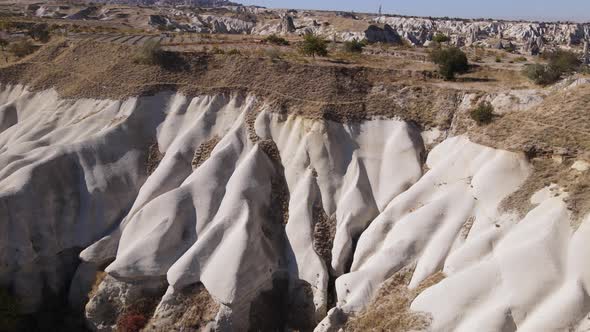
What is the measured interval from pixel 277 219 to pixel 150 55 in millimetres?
14449

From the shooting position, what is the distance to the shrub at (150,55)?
29.1m

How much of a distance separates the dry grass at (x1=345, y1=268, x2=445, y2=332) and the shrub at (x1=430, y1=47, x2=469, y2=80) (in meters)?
13.4

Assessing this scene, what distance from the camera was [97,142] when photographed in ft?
82.2

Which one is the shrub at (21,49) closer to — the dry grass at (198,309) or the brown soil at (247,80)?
the brown soil at (247,80)

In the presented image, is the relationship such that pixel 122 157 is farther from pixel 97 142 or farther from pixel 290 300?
pixel 290 300

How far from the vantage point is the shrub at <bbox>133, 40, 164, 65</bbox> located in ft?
95.5

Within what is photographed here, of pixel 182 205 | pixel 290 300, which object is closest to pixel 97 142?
pixel 182 205

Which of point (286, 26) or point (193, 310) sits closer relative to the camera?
point (193, 310)

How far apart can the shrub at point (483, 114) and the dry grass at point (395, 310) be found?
27.2 feet

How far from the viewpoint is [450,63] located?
2639 centimetres

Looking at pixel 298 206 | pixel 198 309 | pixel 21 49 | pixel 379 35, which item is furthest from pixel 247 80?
pixel 379 35

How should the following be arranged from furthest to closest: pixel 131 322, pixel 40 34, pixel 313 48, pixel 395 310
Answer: pixel 40 34 < pixel 313 48 < pixel 131 322 < pixel 395 310

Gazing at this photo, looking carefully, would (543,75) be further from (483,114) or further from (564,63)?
(483,114)

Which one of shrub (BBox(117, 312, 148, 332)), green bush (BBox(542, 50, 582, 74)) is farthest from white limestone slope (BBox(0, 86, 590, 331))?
green bush (BBox(542, 50, 582, 74))
